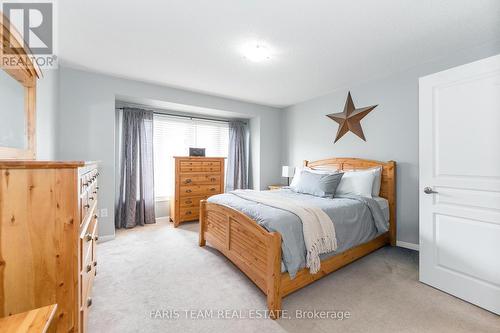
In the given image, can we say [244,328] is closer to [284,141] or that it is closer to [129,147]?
[129,147]

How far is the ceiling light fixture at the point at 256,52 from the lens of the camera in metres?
2.40

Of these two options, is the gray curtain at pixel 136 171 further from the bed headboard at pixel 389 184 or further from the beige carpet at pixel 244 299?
the bed headboard at pixel 389 184

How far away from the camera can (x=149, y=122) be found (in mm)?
4094

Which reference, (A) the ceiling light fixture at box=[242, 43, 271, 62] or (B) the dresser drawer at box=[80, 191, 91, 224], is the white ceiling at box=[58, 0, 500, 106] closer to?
(A) the ceiling light fixture at box=[242, 43, 271, 62]

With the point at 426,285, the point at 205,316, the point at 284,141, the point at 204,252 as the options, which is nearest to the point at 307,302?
the point at 205,316

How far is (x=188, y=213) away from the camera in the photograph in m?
4.10

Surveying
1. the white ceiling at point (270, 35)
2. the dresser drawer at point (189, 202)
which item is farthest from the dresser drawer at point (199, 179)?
the white ceiling at point (270, 35)

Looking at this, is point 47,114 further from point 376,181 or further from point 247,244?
point 376,181

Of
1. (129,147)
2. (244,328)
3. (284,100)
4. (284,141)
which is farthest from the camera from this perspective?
(284,141)

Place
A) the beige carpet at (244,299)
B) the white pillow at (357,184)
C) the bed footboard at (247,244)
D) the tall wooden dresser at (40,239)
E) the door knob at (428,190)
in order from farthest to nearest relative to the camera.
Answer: the white pillow at (357,184), the door knob at (428,190), the bed footboard at (247,244), the beige carpet at (244,299), the tall wooden dresser at (40,239)

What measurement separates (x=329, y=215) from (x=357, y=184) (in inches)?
44.7

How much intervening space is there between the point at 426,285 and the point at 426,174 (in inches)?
42.0

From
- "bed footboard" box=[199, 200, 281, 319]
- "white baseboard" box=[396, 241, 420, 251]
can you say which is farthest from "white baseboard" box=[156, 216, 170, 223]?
"white baseboard" box=[396, 241, 420, 251]

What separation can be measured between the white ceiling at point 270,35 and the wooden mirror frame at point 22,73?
585 mm
